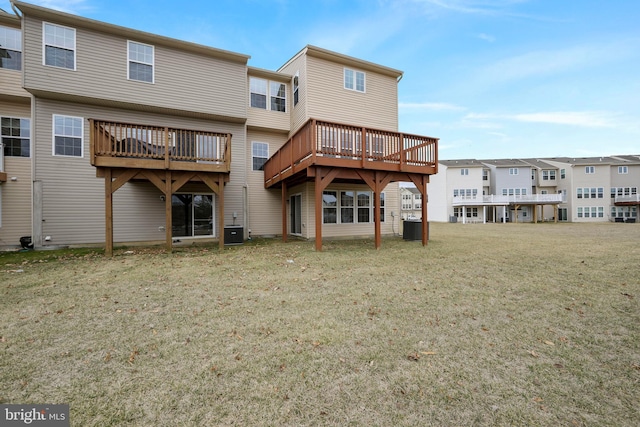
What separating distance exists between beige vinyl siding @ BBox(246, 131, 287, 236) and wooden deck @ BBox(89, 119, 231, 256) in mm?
3193

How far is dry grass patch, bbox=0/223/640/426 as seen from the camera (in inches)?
79.1

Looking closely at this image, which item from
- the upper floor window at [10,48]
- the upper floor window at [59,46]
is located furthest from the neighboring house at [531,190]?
the upper floor window at [10,48]

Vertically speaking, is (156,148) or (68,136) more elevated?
(68,136)

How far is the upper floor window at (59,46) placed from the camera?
9.52m

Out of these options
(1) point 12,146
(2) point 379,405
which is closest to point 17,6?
(1) point 12,146

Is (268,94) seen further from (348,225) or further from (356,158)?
(348,225)

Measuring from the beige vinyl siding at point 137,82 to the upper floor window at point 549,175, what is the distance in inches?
1713

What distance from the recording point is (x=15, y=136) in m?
9.88

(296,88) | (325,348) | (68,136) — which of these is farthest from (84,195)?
(325,348)

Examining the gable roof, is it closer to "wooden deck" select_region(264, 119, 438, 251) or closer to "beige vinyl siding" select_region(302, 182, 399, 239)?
"wooden deck" select_region(264, 119, 438, 251)

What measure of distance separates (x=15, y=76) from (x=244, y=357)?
46.5 ft

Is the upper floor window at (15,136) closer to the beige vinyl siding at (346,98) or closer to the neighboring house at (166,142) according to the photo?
the neighboring house at (166,142)

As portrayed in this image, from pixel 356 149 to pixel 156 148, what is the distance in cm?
657

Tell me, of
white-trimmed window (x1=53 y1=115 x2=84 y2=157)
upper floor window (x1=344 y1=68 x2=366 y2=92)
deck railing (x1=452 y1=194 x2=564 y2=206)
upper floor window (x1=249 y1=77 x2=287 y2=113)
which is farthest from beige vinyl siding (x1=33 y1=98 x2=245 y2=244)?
deck railing (x1=452 y1=194 x2=564 y2=206)
